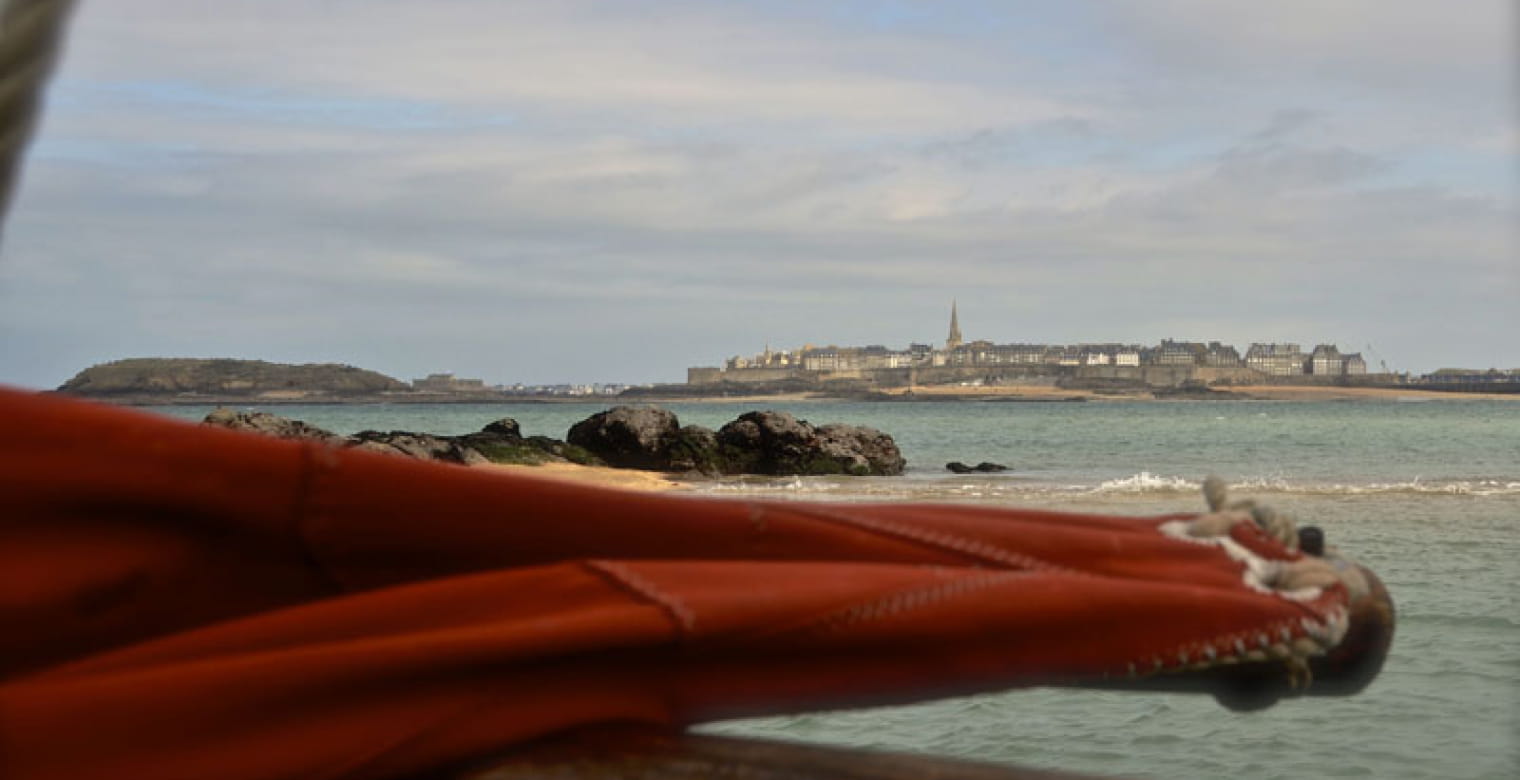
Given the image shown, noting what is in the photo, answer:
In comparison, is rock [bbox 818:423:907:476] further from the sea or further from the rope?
the rope

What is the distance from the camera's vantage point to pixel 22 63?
1031 mm

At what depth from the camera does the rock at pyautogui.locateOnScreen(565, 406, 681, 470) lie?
99.1 feet

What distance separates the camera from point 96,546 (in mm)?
1272

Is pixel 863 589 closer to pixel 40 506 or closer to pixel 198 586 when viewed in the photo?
pixel 198 586

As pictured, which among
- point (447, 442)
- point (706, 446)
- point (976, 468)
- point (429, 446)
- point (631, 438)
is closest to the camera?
point (429, 446)

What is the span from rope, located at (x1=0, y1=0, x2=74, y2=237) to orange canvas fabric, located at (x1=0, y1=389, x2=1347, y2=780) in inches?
10.5

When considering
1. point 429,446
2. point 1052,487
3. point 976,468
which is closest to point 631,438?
point 429,446

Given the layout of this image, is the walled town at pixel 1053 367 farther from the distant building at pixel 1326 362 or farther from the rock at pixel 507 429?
the rock at pixel 507 429

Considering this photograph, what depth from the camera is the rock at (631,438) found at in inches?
1189

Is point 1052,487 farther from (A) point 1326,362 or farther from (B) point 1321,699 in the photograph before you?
(A) point 1326,362

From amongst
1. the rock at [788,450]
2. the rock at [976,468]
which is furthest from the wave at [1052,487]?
the rock at [976,468]

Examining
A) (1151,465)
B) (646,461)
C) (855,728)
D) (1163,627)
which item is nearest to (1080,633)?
(1163,627)

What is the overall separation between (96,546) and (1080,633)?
0.85 m

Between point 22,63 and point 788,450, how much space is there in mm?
29898
